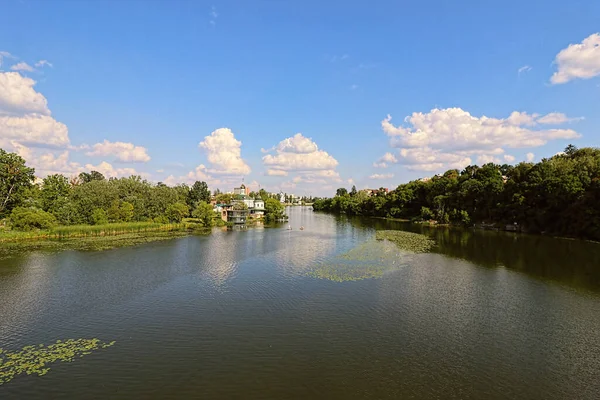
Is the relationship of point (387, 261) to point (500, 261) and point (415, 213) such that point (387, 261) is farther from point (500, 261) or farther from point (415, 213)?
point (415, 213)

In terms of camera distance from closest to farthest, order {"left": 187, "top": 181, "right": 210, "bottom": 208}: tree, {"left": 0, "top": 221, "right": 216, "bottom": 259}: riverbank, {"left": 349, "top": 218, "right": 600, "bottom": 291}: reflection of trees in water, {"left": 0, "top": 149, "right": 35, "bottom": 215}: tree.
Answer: {"left": 349, "top": 218, "right": 600, "bottom": 291}: reflection of trees in water, {"left": 0, "top": 221, "right": 216, "bottom": 259}: riverbank, {"left": 0, "top": 149, "right": 35, "bottom": 215}: tree, {"left": 187, "top": 181, "right": 210, "bottom": 208}: tree

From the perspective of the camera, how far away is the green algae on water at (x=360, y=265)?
27406mm

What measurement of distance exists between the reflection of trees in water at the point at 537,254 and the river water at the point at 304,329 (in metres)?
0.44

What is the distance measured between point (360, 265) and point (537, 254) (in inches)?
884

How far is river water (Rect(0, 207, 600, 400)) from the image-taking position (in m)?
11.9

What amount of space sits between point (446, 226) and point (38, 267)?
237ft

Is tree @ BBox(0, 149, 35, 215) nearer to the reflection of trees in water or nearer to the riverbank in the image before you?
the riverbank

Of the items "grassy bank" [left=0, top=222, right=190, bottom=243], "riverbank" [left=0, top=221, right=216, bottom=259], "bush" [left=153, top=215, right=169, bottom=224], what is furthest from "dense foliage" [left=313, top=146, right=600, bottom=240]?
"grassy bank" [left=0, top=222, right=190, bottom=243]

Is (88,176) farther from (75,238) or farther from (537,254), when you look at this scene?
(537,254)

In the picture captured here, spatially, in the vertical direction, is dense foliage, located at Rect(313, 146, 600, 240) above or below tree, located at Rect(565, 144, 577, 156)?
below

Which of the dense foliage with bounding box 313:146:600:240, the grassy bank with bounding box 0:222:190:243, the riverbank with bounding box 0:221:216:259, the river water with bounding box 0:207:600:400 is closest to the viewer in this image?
the river water with bounding box 0:207:600:400

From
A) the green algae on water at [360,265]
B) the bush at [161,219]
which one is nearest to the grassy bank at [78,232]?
the bush at [161,219]

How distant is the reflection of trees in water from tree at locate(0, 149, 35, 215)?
6826cm

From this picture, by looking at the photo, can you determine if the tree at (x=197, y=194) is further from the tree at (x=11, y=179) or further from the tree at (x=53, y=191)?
the tree at (x=11, y=179)
